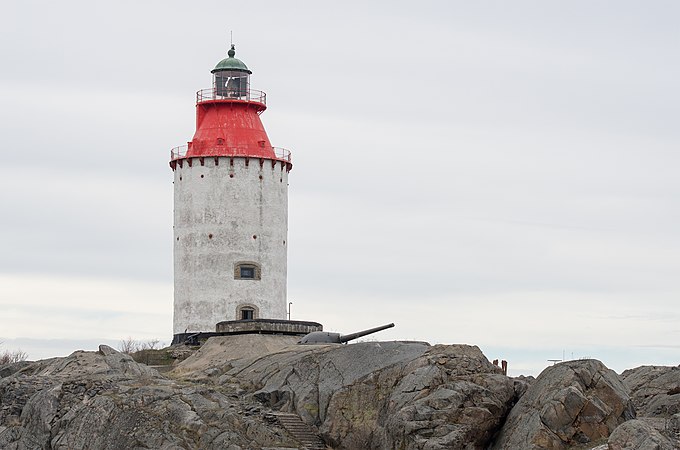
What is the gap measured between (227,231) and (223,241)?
2.06 feet

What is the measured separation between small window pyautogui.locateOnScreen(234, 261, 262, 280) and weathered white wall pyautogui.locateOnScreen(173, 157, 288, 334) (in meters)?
→ 0.22

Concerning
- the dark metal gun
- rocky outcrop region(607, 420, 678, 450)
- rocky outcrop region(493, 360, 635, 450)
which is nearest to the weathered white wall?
the dark metal gun

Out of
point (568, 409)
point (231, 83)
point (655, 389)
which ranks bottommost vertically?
point (568, 409)

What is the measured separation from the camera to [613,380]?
47.6 metres

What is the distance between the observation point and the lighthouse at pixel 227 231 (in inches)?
3049

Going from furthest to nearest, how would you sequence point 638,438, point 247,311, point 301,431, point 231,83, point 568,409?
1. point 231,83
2. point 247,311
3. point 301,431
4. point 568,409
5. point 638,438

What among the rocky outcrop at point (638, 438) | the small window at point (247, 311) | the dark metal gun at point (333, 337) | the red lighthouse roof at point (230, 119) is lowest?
the rocky outcrop at point (638, 438)

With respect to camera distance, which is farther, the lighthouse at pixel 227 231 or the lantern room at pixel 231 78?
the lantern room at pixel 231 78

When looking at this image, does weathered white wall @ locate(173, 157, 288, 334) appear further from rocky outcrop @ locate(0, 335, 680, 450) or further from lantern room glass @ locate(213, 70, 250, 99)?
rocky outcrop @ locate(0, 335, 680, 450)

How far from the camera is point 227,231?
77688 millimetres

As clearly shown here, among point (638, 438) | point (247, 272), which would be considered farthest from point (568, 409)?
point (247, 272)

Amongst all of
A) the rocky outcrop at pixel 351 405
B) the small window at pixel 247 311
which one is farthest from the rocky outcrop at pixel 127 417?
the small window at pixel 247 311

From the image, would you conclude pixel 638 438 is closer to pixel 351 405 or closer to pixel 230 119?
pixel 351 405

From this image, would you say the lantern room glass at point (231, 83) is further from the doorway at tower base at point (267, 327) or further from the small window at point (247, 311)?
the doorway at tower base at point (267, 327)
